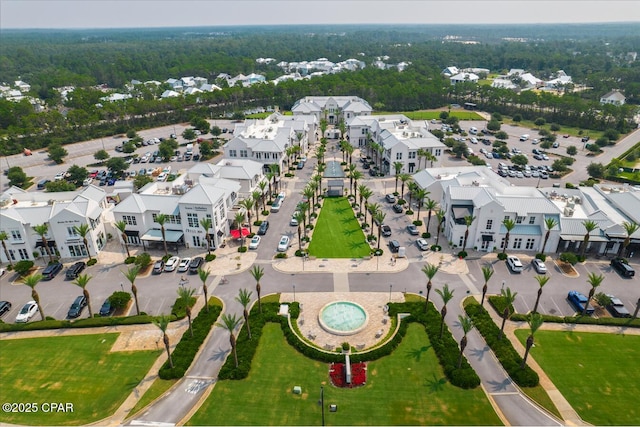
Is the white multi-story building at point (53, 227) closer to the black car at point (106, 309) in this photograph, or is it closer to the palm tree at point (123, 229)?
the palm tree at point (123, 229)

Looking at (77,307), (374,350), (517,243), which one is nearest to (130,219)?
(77,307)

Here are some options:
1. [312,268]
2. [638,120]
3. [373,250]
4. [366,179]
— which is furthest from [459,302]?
[638,120]

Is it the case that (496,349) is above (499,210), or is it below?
below

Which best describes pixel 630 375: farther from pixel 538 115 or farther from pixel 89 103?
pixel 89 103

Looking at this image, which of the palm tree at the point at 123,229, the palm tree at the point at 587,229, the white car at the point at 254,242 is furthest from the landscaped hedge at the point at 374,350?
the palm tree at the point at 587,229

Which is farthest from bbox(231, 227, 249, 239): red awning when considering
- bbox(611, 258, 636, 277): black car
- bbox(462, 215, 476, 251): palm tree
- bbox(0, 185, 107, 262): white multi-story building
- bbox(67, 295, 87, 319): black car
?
bbox(611, 258, 636, 277): black car
